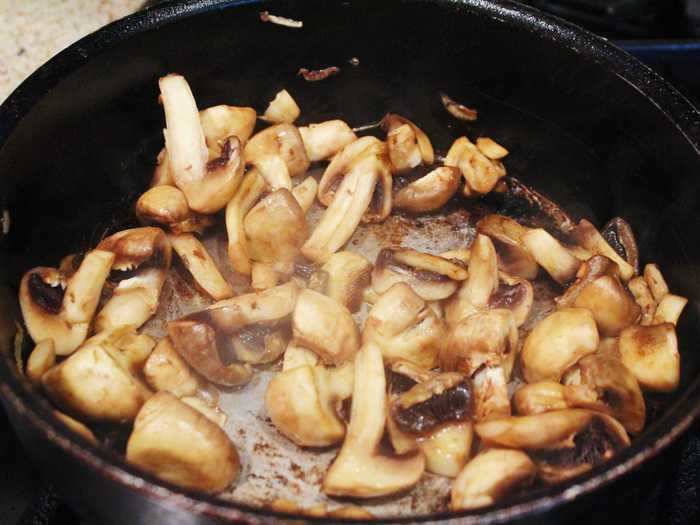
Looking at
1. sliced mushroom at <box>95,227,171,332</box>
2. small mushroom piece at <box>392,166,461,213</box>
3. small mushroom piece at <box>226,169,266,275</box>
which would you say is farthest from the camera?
small mushroom piece at <box>392,166,461,213</box>

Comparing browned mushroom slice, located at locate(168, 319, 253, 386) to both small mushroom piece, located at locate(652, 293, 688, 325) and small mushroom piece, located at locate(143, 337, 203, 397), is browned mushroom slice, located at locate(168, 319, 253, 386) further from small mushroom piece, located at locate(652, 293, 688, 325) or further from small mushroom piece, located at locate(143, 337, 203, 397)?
small mushroom piece, located at locate(652, 293, 688, 325)

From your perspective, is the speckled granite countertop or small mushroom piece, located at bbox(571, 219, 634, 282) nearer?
small mushroom piece, located at bbox(571, 219, 634, 282)

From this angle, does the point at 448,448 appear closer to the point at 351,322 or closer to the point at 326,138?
the point at 351,322

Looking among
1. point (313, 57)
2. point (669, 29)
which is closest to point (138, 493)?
point (313, 57)

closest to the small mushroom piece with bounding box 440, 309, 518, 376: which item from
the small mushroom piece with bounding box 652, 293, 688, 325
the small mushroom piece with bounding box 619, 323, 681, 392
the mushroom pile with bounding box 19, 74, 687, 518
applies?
the mushroom pile with bounding box 19, 74, 687, 518

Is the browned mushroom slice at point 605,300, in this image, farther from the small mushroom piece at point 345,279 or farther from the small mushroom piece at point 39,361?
the small mushroom piece at point 39,361

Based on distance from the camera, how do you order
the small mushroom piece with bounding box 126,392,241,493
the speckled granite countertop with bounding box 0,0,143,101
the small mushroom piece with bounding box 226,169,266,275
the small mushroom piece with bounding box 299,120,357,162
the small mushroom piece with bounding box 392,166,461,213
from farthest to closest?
the speckled granite countertop with bounding box 0,0,143,101 < the small mushroom piece with bounding box 299,120,357,162 < the small mushroom piece with bounding box 392,166,461,213 < the small mushroom piece with bounding box 226,169,266,275 < the small mushroom piece with bounding box 126,392,241,493

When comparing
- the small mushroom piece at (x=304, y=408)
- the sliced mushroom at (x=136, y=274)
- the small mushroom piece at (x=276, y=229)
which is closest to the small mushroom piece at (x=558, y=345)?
the small mushroom piece at (x=304, y=408)

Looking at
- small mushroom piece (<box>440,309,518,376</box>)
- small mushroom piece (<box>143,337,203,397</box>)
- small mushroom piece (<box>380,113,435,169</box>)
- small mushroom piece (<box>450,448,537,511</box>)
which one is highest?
small mushroom piece (<box>380,113,435,169</box>)
